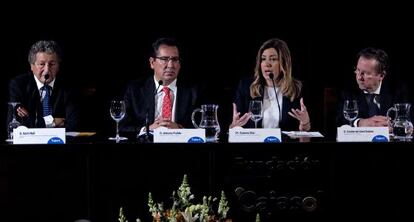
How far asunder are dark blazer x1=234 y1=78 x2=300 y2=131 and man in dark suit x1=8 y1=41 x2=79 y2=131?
1.12 metres

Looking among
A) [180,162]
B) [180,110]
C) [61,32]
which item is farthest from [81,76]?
[180,162]

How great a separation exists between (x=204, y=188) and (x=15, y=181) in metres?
0.82

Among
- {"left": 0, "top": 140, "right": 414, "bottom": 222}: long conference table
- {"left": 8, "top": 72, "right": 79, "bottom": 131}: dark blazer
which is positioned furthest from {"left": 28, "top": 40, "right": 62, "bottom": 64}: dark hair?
{"left": 0, "top": 140, "right": 414, "bottom": 222}: long conference table

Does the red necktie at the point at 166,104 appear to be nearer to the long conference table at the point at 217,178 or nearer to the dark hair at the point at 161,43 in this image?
the dark hair at the point at 161,43

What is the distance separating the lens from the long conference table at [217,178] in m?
2.75

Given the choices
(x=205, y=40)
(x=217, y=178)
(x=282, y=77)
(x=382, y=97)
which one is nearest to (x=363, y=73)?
(x=382, y=97)

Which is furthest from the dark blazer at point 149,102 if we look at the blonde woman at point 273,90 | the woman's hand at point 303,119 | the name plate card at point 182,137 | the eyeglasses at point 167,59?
the name plate card at point 182,137

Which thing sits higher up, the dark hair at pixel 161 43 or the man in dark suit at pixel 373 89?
the dark hair at pixel 161 43

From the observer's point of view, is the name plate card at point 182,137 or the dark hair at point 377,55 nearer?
the name plate card at point 182,137

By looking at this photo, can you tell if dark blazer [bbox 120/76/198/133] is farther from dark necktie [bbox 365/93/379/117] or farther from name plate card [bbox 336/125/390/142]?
name plate card [bbox 336/125/390/142]

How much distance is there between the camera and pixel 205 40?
185 inches

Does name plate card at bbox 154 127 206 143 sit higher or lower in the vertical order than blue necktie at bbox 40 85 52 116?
lower

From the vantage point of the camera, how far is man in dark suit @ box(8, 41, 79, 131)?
4336 mm

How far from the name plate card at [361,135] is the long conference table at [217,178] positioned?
5cm
